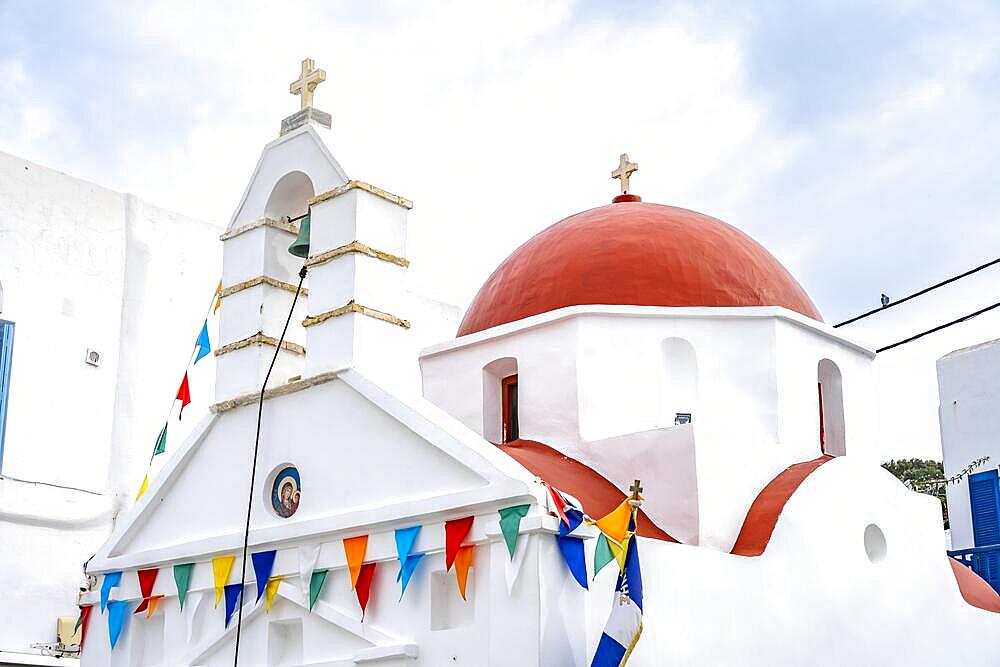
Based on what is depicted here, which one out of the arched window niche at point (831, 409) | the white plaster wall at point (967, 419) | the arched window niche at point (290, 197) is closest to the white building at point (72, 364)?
the arched window niche at point (290, 197)

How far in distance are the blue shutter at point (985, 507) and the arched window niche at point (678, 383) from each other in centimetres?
543

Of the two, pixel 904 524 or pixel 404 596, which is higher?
pixel 904 524

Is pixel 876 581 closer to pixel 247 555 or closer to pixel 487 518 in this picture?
pixel 487 518

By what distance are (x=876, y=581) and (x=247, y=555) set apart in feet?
17.1

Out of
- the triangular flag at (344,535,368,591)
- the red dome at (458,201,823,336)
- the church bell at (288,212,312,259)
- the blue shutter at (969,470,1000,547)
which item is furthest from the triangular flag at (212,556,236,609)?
the blue shutter at (969,470,1000,547)

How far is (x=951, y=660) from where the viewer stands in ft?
38.8

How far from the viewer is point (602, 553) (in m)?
9.01

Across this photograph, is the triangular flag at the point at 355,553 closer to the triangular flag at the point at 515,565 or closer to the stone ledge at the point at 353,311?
the triangular flag at the point at 515,565

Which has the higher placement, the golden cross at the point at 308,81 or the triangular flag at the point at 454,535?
the golden cross at the point at 308,81

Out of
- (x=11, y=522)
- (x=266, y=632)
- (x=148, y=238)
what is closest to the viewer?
(x=266, y=632)

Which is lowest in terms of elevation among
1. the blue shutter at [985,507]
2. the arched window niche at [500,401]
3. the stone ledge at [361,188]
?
the blue shutter at [985,507]

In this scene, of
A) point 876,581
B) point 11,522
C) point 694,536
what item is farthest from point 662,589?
point 11,522

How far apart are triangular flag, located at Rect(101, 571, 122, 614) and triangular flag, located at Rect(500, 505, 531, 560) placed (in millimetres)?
4390

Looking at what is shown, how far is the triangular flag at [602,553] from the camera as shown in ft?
29.5
